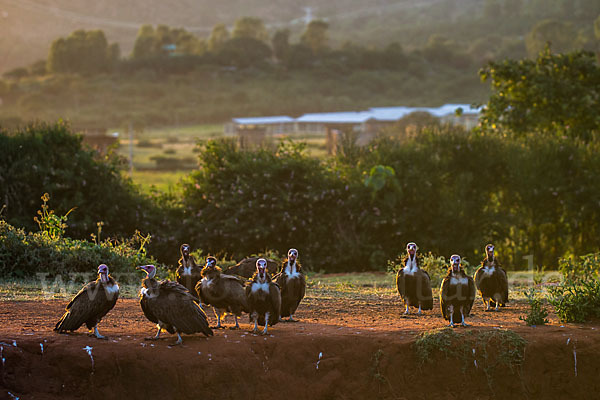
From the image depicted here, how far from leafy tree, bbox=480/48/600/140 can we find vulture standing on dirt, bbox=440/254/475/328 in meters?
15.4

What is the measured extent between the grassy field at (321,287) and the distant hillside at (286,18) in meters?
95.5

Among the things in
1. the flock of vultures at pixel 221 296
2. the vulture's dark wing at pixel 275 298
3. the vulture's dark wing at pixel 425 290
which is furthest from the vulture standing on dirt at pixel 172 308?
the vulture's dark wing at pixel 425 290

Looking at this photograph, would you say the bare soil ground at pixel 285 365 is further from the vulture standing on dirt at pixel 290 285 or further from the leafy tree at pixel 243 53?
the leafy tree at pixel 243 53

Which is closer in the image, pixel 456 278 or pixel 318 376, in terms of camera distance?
pixel 318 376

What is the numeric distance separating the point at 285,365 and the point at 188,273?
92.9 inches

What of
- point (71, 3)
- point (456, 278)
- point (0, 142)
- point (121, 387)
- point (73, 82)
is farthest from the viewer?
point (71, 3)

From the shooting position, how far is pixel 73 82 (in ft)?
284

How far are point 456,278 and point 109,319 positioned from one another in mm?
4325

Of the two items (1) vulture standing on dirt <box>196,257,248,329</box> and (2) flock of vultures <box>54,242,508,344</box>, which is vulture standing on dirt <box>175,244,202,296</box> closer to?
(2) flock of vultures <box>54,242,508,344</box>

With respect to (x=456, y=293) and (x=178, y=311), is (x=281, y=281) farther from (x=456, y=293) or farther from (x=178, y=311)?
(x=456, y=293)

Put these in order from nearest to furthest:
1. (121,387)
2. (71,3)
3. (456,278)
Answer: (121,387)
(456,278)
(71,3)

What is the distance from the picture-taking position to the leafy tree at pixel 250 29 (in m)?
104

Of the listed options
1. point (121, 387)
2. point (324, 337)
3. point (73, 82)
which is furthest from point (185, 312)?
point (73, 82)

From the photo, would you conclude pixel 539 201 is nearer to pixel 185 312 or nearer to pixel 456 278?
pixel 456 278
